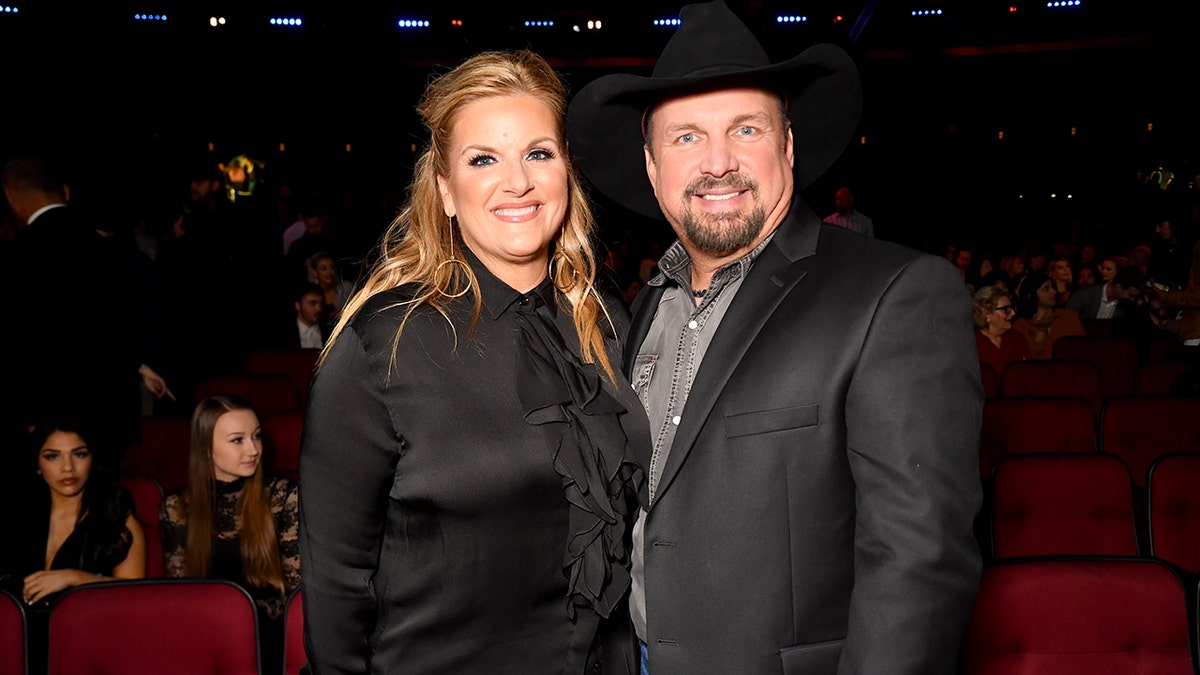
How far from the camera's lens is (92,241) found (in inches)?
195

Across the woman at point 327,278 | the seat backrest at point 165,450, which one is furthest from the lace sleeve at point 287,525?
the woman at point 327,278

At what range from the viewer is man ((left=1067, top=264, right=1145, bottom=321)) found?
834 cm

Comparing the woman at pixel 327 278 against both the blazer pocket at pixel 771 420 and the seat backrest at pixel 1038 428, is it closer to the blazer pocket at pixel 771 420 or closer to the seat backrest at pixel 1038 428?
the seat backrest at pixel 1038 428

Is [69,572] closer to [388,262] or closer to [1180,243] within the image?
[388,262]

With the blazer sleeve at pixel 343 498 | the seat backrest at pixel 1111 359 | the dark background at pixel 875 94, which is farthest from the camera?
the dark background at pixel 875 94

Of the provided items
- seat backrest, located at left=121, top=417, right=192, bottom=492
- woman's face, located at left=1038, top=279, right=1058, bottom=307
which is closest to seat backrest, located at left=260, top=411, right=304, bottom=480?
seat backrest, located at left=121, top=417, right=192, bottom=492

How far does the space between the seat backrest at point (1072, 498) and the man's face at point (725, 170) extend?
2308mm

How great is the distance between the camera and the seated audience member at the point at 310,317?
24.4ft

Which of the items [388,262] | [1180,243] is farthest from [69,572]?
[1180,243]

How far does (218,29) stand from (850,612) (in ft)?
52.4

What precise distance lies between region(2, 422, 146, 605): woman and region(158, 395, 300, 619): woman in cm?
15

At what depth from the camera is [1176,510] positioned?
374 centimetres

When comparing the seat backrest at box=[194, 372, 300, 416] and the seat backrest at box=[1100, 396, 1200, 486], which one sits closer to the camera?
the seat backrest at box=[1100, 396, 1200, 486]

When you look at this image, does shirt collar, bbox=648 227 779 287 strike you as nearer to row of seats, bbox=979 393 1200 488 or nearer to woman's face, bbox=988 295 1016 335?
row of seats, bbox=979 393 1200 488
